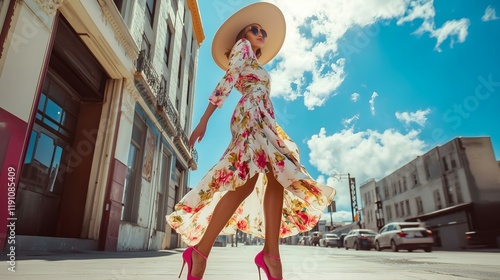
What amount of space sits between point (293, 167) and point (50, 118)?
286 inches

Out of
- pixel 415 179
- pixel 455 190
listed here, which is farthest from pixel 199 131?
pixel 415 179

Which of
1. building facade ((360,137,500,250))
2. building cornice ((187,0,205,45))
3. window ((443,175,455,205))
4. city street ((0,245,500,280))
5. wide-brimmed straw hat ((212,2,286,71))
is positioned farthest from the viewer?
window ((443,175,455,205))

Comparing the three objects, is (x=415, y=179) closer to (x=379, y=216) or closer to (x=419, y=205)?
(x=419, y=205)

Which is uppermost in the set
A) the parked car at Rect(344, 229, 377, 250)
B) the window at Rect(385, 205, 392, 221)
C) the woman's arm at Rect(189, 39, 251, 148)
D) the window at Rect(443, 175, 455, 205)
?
the window at Rect(443, 175, 455, 205)

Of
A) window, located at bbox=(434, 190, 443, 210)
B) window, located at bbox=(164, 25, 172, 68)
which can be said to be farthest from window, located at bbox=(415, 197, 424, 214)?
window, located at bbox=(164, 25, 172, 68)

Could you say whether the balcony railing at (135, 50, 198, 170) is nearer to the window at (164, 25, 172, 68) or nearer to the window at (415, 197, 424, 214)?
the window at (164, 25, 172, 68)

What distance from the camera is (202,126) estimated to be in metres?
2.07

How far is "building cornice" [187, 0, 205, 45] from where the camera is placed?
757 inches

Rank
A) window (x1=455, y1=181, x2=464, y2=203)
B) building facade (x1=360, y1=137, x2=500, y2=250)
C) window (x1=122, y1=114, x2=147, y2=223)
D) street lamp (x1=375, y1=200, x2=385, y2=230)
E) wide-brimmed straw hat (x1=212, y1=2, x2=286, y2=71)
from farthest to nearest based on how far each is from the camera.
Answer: street lamp (x1=375, y1=200, x2=385, y2=230)
window (x1=455, y1=181, x2=464, y2=203)
building facade (x1=360, y1=137, x2=500, y2=250)
window (x1=122, y1=114, x2=147, y2=223)
wide-brimmed straw hat (x1=212, y1=2, x2=286, y2=71)

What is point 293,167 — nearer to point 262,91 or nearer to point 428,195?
point 262,91

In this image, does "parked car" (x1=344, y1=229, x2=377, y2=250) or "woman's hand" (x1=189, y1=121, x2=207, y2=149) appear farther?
"parked car" (x1=344, y1=229, x2=377, y2=250)

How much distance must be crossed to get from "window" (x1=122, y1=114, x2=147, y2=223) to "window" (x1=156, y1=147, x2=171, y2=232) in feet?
9.20

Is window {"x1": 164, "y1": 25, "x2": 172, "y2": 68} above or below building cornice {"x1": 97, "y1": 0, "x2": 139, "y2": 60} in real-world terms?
above

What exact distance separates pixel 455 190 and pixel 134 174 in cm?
2396
